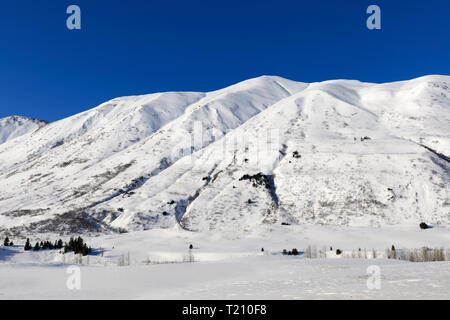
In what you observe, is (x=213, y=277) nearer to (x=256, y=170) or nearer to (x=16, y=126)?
(x=256, y=170)

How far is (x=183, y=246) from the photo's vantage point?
2600 centimetres

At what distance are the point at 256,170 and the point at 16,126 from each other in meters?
171

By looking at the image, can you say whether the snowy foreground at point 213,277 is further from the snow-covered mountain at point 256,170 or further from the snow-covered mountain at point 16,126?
the snow-covered mountain at point 16,126

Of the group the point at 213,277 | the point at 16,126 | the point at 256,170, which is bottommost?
the point at 213,277

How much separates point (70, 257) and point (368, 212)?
31491 mm

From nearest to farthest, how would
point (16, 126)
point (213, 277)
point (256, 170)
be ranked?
point (213, 277), point (256, 170), point (16, 126)

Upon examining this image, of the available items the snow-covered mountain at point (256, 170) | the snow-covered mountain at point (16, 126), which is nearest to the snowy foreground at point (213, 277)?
the snow-covered mountain at point (256, 170)

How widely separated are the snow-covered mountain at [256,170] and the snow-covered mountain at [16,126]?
8578 centimetres

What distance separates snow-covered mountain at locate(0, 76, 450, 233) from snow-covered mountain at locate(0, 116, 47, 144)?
85.8 meters

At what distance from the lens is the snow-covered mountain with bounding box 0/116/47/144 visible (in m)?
161

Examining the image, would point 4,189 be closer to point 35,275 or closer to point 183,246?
point 183,246

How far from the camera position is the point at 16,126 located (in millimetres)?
169875

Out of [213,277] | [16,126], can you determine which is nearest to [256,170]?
[213,277]
